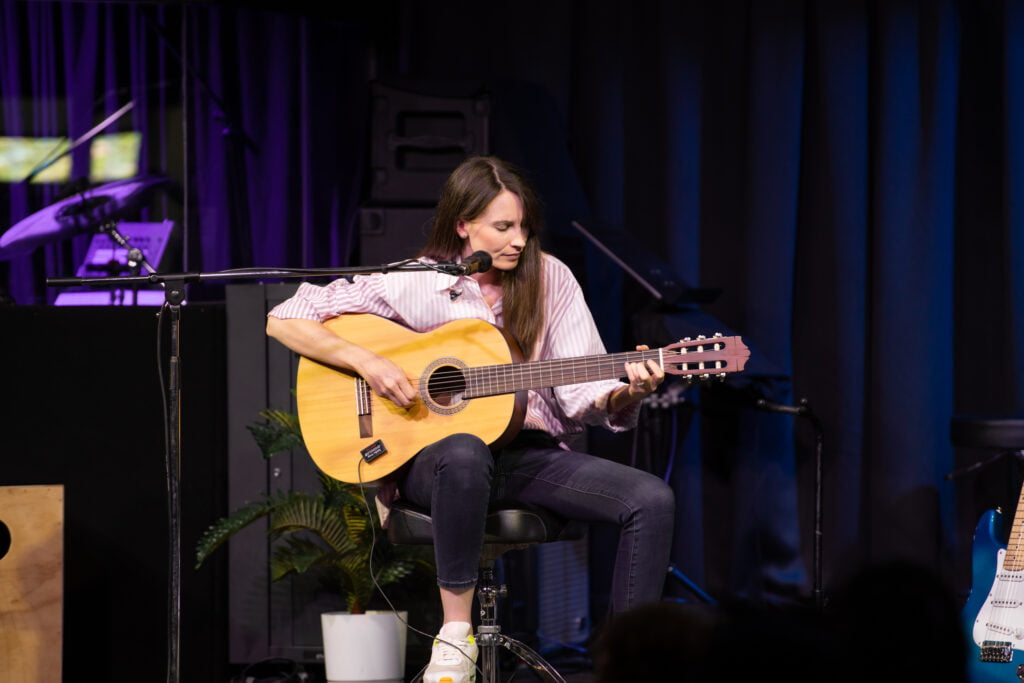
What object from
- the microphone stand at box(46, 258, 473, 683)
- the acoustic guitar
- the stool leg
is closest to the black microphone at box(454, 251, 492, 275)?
the microphone stand at box(46, 258, 473, 683)

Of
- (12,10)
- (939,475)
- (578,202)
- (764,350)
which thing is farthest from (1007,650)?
(12,10)

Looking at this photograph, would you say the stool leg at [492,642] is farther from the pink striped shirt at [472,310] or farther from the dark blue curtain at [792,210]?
the dark blue curtain at [792,210]

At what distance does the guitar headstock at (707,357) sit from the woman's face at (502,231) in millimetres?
550

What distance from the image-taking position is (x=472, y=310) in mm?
3027

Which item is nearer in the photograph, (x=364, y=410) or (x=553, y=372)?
(x=553, y=372)

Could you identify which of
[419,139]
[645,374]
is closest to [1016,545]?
[645,374]

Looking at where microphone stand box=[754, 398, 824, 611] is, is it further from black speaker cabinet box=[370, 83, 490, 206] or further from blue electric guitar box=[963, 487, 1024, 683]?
black speaker cabinet box=[370, 83, 490, 206]

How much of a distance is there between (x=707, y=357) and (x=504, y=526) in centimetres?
64

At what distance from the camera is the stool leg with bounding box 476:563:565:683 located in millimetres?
2652

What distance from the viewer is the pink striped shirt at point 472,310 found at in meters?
3.02

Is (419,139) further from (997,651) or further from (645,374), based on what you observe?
(997,651)

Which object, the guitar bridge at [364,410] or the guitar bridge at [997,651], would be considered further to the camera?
the guitar bridge at [997,651]

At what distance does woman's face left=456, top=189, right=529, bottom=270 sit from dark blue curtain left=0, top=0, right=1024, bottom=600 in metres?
1.10

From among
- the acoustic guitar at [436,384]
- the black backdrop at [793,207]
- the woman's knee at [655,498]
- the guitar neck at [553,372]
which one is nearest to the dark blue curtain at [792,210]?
the black backdrop at [793,207]
